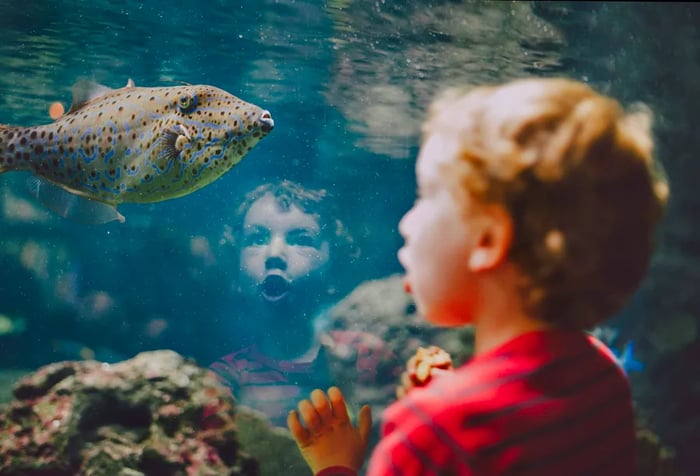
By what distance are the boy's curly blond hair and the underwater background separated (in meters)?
2.58

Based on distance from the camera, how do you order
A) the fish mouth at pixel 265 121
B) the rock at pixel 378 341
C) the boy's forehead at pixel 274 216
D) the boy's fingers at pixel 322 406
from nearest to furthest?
the boy's fingers at pixel 322 406
the fish mouth at pixel 265 121
the rock at pixel 378 341
the boy's forehead at pixel 274 216

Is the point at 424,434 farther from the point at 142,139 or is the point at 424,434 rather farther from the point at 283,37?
the point at 283,37

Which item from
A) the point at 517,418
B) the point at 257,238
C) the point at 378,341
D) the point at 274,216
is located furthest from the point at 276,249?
the point at 517,418

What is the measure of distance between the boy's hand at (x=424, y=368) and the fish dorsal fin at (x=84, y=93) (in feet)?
11.5

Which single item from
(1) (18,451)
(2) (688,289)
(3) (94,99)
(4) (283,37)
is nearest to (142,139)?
(3) (94,99)

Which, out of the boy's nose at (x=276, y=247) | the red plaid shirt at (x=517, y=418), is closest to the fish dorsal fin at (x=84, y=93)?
the red plaid shirt at (x=517, y=418)

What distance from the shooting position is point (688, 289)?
15.5 feet

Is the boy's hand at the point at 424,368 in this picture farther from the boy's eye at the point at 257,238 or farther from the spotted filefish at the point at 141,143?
the boy's eye at the point at 257,238

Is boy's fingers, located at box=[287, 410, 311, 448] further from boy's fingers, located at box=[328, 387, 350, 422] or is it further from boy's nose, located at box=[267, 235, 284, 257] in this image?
boy's nose, located at box=[267, 235, 284, 257]

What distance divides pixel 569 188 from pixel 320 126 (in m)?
16.1

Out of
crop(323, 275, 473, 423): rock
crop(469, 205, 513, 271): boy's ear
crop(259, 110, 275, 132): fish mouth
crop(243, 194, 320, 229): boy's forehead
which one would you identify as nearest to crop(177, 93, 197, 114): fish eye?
crop(259, 110, 275, 132): fish mouth

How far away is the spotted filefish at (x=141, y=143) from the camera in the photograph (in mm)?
3787

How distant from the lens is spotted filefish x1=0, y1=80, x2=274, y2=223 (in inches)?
149

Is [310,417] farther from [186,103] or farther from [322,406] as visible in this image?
[186,103]
